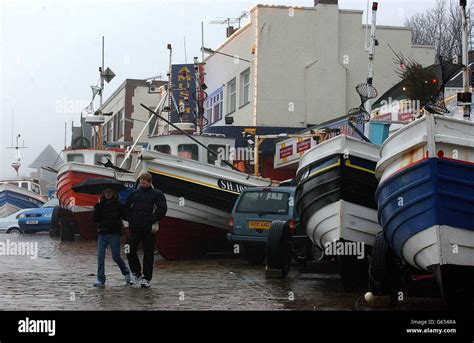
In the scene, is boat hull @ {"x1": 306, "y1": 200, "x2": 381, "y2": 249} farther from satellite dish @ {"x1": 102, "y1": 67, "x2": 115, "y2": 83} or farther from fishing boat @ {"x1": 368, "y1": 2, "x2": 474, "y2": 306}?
satellite dish @ {"x1": 102, "y1": 67, "x2": 115, "y2": 83}

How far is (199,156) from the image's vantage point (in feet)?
74.1

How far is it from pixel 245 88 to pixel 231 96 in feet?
6.12

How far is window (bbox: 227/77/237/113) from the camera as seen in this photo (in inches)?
1352

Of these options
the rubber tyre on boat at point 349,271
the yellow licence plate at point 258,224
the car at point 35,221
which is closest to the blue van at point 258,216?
the yellow licence plate at point 258,224

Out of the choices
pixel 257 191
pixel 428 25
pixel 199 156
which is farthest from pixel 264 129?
pixel 428 25

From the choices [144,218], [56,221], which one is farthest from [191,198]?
[56,221]

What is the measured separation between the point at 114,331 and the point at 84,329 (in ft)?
1.01

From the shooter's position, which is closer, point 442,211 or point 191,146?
point 442,211

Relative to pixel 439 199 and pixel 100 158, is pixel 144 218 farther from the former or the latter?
pixel 100 158

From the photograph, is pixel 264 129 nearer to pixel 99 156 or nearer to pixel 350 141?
pixel 99 156

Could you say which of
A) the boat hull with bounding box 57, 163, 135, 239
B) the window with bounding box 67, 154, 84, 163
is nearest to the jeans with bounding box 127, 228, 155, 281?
the boat hull with bounding box 57, 163, 135, 239

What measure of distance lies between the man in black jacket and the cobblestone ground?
1.22 ft

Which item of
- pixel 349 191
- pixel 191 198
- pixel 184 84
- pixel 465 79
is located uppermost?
pixel 184 84

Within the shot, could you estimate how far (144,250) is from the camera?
13836 millimetres
